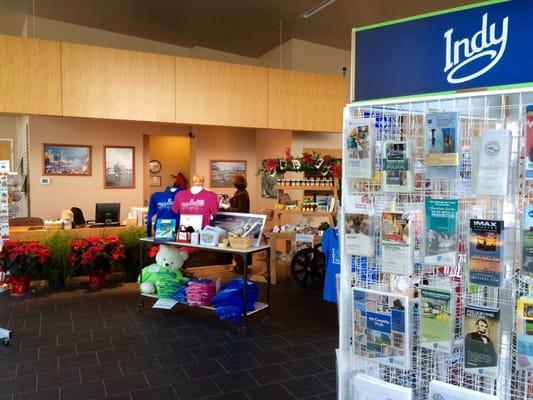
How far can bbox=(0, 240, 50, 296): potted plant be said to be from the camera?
5.12 meters

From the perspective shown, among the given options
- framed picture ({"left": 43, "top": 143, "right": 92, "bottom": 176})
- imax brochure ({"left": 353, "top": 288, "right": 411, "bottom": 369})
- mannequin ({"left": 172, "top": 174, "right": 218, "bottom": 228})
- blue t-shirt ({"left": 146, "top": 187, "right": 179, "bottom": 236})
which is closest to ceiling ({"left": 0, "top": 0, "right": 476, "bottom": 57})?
framed picture ({"left": 43, "top": 143, "right": 92, "bottom": 176})

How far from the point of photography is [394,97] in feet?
6.18

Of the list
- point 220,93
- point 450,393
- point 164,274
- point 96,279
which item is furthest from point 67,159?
point 450,393

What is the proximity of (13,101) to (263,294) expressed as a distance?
3.88 metres

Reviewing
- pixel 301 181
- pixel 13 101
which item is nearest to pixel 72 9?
pixel 13 101

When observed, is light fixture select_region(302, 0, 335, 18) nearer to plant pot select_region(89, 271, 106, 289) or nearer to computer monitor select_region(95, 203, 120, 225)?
computer monitor select_region(95, 203, 120, 225)

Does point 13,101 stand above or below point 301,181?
above

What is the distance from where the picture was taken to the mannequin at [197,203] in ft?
15.1

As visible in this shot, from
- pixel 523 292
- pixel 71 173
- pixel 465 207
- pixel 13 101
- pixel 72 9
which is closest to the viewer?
pixel 523 292

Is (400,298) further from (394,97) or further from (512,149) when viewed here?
(394,97)

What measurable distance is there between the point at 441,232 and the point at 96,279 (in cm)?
501

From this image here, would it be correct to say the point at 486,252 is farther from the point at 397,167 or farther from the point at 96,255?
the point at 96,255

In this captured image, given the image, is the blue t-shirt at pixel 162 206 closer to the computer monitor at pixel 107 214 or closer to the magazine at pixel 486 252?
the computer monitor at pixel 107 214

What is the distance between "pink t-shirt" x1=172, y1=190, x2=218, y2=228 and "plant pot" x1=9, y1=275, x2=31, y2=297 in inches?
86.7
